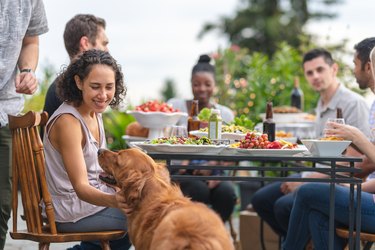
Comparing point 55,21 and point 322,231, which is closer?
point 322,231

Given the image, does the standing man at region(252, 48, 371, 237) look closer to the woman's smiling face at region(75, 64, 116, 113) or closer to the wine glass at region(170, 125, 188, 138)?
the wine glass at region(170, 125, 188, 138)

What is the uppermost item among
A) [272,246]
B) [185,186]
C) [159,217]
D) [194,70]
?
[194,70]

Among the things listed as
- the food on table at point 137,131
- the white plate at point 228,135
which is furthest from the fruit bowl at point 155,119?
the white plate at point 228,135

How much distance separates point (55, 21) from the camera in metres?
8.87

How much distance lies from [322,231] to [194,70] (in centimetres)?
286

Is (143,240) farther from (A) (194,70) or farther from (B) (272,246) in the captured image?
(A) (194,70)

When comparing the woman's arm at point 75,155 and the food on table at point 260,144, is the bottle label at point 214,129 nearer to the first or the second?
the food on table at point 260,144

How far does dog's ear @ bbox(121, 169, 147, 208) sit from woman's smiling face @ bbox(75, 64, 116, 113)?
788 mm

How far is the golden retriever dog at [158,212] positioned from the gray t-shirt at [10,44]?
92 centimetres

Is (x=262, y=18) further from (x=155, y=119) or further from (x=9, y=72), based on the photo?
(x=9, y=72)

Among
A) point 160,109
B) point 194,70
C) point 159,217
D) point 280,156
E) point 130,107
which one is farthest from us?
point 130,107

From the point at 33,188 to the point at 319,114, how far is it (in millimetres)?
3228

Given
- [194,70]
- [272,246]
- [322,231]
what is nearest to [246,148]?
[322,231]

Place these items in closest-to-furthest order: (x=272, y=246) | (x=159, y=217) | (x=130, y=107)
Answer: (x=159, y=217) → (x=272, y=246) → (x=130, y=107)
